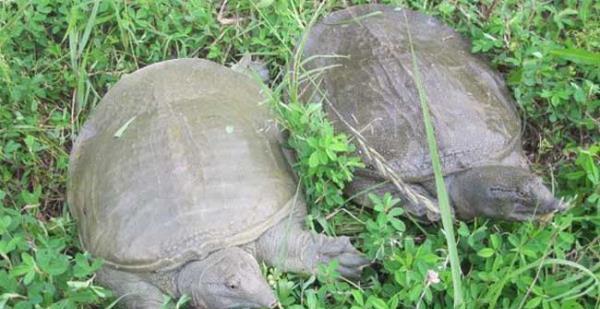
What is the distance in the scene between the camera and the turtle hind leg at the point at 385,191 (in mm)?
3101

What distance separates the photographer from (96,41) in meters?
3.82

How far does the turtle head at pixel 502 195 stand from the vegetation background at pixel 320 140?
0.08 meters

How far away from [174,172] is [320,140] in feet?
1.88

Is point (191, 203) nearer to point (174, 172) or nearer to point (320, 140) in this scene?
point (174, 172)

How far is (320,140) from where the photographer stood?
2.93 metres

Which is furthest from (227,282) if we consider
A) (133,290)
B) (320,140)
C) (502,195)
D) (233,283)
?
(502,195)

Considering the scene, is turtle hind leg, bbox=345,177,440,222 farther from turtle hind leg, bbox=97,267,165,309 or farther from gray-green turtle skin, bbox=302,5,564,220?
turtle hind leg, bbox=97,267,165,309

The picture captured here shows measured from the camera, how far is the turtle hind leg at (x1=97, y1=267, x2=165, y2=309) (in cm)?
301

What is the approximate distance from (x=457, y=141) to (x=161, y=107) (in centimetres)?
119

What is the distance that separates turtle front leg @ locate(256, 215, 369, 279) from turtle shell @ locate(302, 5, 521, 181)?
1.24ft

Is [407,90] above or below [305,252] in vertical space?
above

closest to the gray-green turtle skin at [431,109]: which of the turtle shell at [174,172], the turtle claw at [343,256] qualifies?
the turtle claw at [343,256]

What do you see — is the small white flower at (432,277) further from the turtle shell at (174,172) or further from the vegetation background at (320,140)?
the turtle shell at (174,172)

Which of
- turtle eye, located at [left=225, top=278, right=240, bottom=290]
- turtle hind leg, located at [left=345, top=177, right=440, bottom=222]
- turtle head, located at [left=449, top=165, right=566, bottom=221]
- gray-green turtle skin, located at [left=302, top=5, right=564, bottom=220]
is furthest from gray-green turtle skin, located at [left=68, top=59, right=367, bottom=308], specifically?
turtle head, located at [left=449, top=165, right=566, bottom=221]
